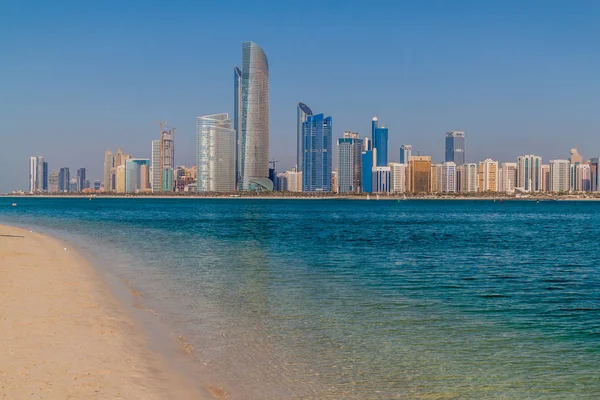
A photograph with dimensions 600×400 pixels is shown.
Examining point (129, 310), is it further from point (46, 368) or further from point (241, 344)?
point (46, 368)

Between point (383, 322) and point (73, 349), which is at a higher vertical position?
point (73, 349)

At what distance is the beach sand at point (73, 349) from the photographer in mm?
10906

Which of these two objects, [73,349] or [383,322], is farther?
[383,322]

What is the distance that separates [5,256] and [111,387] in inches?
1022

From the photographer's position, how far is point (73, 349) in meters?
13.4

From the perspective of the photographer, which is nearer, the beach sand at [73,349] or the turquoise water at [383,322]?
the beach sand at [73,349]

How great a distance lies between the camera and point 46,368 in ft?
38.7

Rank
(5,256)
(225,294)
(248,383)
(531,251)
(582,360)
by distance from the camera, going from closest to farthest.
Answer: (248,383)
(582,360)
(225,294)
(5,256)
(531,251)

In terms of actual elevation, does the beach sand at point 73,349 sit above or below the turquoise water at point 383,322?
above

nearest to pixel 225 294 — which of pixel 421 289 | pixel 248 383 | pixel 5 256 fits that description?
pixel 421 289

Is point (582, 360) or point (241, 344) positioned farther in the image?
point (241, 344)

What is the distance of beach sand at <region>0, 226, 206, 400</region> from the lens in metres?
10.9

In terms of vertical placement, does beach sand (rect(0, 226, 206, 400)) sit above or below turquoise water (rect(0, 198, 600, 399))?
above

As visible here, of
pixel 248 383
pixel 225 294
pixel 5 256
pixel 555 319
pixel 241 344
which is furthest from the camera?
pixel 5 256
